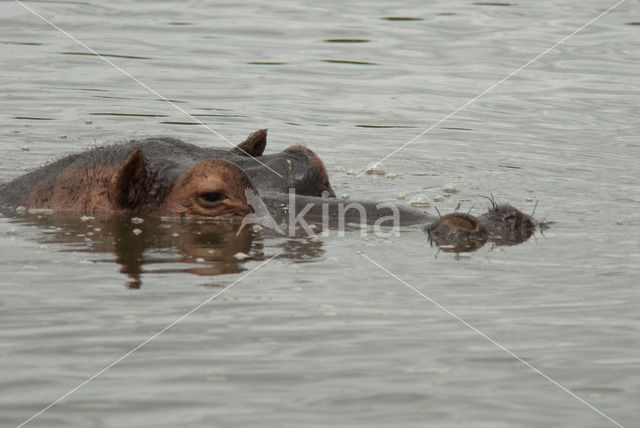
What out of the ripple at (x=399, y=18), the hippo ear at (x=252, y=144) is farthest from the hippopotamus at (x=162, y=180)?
the ripple at (x=399, y=18)

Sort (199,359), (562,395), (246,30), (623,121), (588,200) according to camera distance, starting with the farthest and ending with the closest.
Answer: (246,30) → (623,121) → (588,200) → (199,359) → (562,395)

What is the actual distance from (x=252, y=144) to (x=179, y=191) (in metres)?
1.30

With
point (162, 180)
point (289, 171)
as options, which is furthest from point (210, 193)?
point (289, 171)

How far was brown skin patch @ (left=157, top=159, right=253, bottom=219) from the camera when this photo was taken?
7578 millimetres

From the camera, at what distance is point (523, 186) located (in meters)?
10.4

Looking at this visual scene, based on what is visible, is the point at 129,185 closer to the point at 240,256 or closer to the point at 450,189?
the point at 240,256

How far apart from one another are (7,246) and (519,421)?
4329 mm

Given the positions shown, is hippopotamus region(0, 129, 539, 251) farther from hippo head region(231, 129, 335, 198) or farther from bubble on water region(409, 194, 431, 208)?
bubble on water region(409, 194, 431, 208)

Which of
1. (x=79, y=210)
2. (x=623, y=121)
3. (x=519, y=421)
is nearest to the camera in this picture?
(x=519, y=421)

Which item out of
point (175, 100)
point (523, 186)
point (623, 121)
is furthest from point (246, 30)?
point (523, 186)

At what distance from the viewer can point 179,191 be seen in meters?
7.88

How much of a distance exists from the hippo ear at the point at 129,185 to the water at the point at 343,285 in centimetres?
35

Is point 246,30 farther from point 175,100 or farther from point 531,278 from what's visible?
point 531,278

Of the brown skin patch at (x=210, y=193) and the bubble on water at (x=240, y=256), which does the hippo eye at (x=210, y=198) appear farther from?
the bubble on water at (x=240, y=256)
